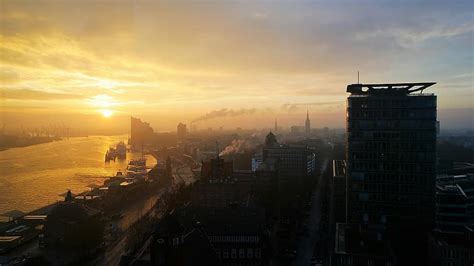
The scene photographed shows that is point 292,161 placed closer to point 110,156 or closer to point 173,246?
point 173,246

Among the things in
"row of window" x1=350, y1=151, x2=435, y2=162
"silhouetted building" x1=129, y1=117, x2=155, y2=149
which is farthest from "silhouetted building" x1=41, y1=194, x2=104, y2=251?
"silhouetted building" x1=129, y1=117, x2=155, y2=149

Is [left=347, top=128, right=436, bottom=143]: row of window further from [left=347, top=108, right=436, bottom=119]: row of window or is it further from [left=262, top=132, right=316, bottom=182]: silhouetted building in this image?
[left=262, top=132, right=316, bottom=182]: silhouetted building

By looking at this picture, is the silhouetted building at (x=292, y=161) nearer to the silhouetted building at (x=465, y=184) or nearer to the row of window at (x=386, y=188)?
the silhouetted building at (x=465, y=184)

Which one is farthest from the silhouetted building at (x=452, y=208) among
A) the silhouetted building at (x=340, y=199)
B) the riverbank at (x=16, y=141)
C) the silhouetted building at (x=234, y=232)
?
the riverbank at (x=16, y=141)

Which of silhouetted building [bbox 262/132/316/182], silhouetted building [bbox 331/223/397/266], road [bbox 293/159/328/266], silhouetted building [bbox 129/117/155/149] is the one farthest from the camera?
silhouetted building [bbox 129/117/155/149]

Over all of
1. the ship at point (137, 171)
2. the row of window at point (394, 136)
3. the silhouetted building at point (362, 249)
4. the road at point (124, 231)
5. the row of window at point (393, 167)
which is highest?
the row of window at point (394, 136)

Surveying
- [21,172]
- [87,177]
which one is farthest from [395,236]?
[21,172]

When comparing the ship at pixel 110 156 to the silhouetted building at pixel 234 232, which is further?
the ship at pixel 110 156

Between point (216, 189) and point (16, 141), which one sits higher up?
point (16, 141)

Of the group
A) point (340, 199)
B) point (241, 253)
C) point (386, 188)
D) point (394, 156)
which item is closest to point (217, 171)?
point (340, 199)
